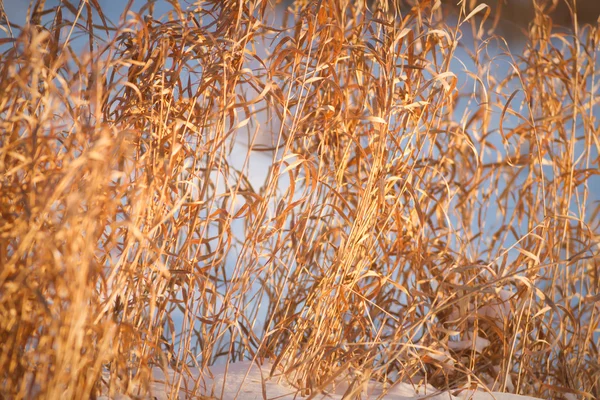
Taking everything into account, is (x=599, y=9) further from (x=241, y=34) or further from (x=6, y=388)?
(x=6, y=388)

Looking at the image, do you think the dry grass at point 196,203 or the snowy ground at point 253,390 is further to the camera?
the snowy ground at point 253,390

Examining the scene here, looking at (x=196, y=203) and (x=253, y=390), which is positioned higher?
(x=196, y=203)

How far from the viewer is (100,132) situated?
531 millimetres

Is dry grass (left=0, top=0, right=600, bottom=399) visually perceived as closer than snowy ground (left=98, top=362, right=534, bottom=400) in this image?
Yes

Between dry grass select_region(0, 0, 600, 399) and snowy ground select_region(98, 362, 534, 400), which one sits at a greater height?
dry grass select_region(0, 0, 600, 399)

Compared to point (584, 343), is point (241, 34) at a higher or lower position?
higher

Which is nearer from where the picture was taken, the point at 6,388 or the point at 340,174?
the point at 6,388

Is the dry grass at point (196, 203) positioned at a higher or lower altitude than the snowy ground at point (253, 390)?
higher

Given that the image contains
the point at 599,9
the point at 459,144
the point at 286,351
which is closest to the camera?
the point at 286,351

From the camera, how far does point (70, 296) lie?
1.57ft

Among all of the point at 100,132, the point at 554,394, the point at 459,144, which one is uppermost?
the point at 459,144

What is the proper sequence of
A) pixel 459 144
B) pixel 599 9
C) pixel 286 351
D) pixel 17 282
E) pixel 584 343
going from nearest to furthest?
pixel 17 282, pixel 286 351, pixel 584 343, pixel 459 144, pixel 599 9

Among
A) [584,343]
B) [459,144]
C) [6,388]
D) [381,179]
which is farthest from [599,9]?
[6,388]

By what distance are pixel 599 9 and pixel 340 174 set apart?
6.18ft
